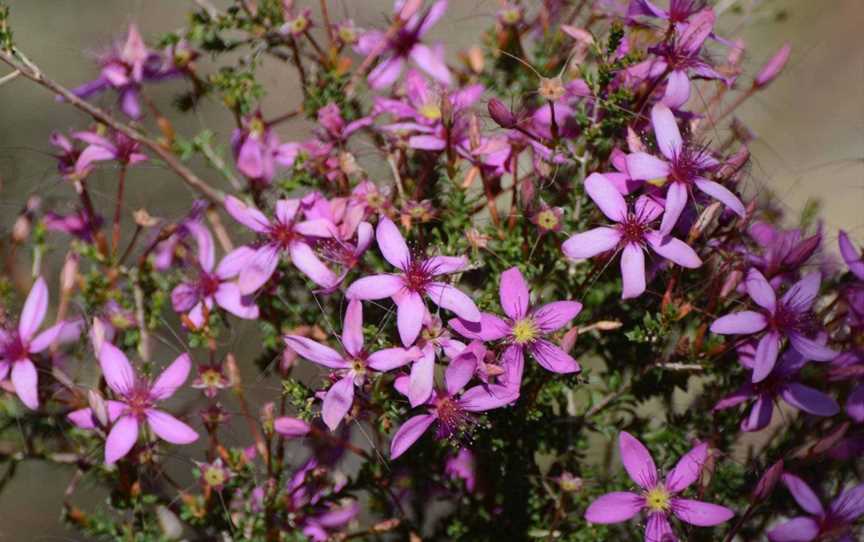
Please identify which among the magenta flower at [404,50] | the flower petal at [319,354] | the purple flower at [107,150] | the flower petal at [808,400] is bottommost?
the flower petal at [808,400]

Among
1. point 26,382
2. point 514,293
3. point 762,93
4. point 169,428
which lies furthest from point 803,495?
point 762,93

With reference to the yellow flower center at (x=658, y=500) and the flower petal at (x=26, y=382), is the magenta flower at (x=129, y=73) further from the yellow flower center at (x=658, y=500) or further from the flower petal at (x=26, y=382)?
the yellow flower center at (x=658, y=500)

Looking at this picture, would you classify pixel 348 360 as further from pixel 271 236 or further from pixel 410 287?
pixel 271 236

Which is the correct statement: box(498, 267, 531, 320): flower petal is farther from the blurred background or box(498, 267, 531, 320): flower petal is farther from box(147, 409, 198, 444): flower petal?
the blurred background

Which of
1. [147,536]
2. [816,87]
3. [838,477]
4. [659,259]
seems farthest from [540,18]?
[816,87]

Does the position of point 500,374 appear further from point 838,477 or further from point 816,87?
point 816,87

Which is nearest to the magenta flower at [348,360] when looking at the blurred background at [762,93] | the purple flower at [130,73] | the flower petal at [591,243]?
the flower petal at [591,243]

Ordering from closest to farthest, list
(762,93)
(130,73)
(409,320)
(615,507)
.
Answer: (409,320) < (615,507) < (130,73) < (762,93)
